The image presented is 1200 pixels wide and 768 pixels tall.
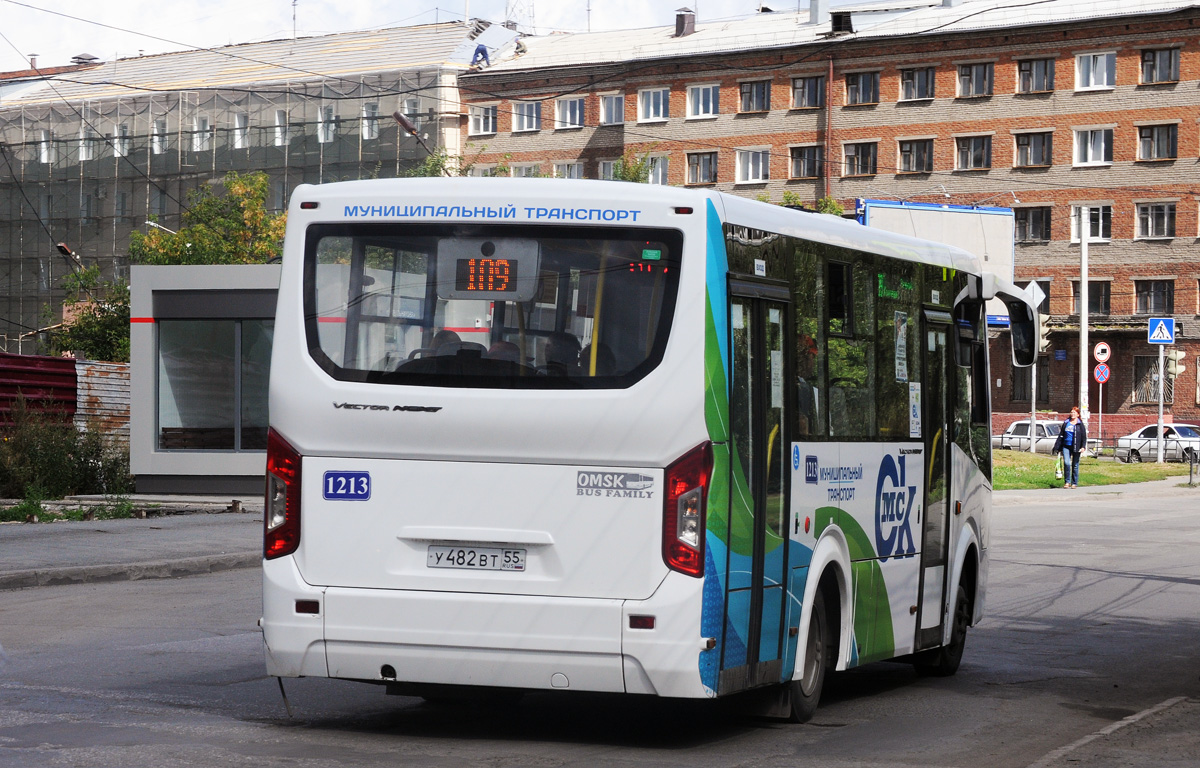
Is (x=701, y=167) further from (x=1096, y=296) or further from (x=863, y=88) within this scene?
(x=1096, y=296)

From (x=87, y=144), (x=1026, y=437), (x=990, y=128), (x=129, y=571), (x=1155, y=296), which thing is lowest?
(x=1026, y=437)

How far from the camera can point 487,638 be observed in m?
7.24

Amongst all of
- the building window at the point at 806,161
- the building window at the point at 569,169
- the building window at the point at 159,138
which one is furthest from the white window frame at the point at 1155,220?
the building window at the point at 159,138

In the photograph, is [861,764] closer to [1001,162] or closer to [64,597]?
[64,597]

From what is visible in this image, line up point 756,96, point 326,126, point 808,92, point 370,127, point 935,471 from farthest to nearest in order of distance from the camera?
point 326,126, point 756,96, point 370,127, point 808,92, point 935,471

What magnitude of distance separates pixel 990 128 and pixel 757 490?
65908mm

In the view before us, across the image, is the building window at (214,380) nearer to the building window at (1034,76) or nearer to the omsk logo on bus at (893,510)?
the omsk logo on bus at (893,510)

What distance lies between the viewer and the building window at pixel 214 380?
29.3m

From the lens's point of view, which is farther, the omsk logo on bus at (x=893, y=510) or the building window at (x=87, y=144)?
the building window at (x=87, y=144)

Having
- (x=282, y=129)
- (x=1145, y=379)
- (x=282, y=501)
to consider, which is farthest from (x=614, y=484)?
(x=282, y=129)

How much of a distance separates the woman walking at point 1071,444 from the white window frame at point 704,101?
4152cm

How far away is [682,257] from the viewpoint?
7.30 meters

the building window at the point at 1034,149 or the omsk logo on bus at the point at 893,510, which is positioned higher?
the building window at the point at 1034,149

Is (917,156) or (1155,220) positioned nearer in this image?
(1155,220)
